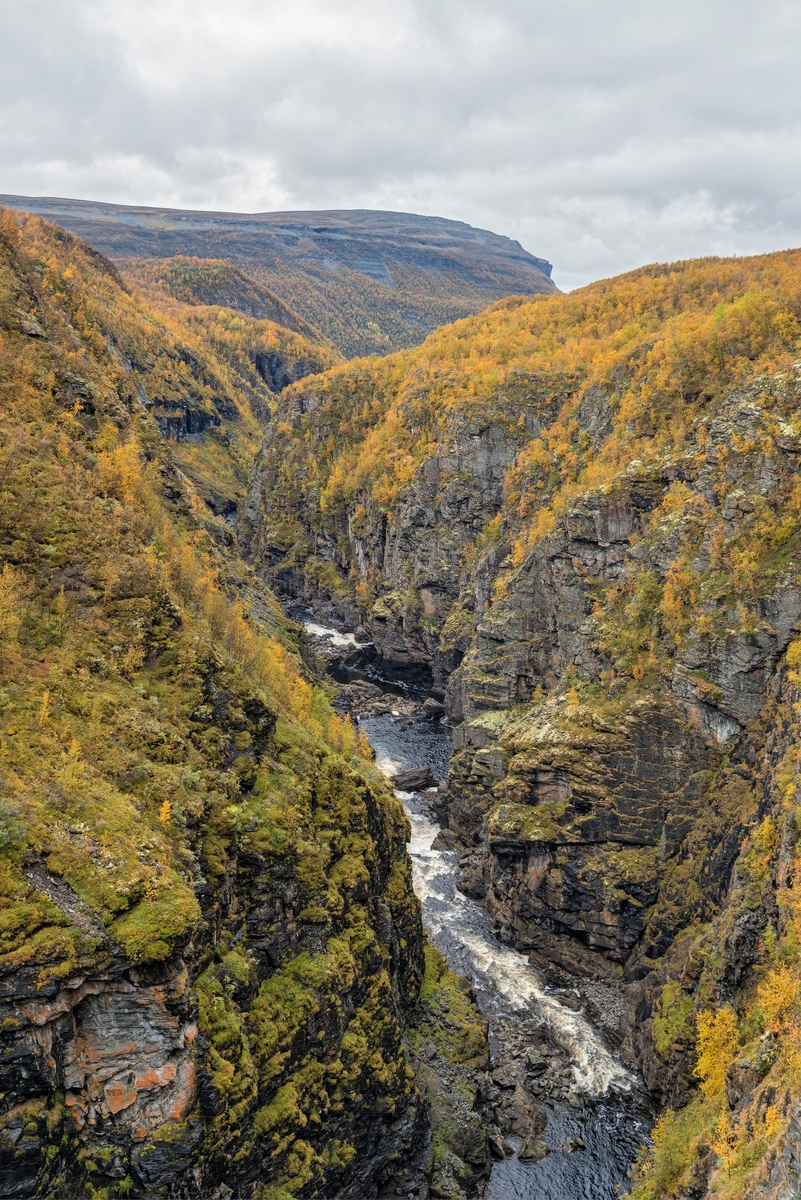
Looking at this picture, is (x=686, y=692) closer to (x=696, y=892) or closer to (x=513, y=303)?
(x=696, y=892)

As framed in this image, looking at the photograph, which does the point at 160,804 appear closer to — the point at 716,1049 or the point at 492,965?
the point at 716,1049

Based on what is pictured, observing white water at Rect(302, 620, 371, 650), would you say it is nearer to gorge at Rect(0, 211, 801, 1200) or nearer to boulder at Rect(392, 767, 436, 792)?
A: gorge at Rect(0, 211, 801, 1200)

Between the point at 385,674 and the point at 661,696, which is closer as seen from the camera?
the point at 661,696

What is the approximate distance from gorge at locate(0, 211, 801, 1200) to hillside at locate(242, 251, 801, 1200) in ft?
1.05

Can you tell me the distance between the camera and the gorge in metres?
21.2

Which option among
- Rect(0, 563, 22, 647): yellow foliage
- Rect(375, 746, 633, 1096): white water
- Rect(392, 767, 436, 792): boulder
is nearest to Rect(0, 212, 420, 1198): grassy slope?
Rect(0, 563, 22, 647): yellow foliage

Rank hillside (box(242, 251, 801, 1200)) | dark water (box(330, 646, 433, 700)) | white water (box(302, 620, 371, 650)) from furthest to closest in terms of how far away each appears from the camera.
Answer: white water (box(302, 620, 371, 650)), dark water (box(330, 646, 433, 700)), hillside (box(242, 251, 801, 1200))

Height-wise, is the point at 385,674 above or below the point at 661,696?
below

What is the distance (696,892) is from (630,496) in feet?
121

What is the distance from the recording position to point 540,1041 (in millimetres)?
49031

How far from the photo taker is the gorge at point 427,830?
837 inches

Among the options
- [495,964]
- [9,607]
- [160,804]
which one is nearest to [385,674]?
[495,964]

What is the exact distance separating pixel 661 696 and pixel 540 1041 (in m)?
26.9

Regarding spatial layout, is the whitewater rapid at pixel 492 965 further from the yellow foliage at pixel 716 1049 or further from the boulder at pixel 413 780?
the yellow foliage at pixel 716 1049
